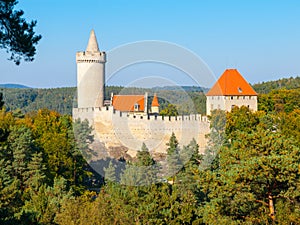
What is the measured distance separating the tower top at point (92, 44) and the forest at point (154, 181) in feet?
19.2

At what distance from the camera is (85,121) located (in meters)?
25.3

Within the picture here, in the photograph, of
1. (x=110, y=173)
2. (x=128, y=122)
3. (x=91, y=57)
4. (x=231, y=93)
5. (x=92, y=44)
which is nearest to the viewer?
(x=110, y=173)

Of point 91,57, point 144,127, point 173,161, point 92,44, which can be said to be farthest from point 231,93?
point 173,161

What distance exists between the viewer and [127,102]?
94.3ft

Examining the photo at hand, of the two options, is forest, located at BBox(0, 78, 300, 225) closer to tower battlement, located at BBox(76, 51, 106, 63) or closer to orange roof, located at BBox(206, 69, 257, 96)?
tower battlement, located at BBox(76, 51, 106, 63)

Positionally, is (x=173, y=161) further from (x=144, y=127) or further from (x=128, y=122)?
(x=128, y=122)

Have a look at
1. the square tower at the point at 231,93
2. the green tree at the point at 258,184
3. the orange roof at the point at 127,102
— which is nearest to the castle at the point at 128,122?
the orange roof at the point at 127,102

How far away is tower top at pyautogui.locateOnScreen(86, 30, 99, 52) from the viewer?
31.2 m

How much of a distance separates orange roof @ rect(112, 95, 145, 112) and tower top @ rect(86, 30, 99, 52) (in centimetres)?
318

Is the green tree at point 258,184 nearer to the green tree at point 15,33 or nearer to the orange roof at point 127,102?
the green tree at point 15,33

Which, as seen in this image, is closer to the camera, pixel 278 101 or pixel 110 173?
pixel 110 173

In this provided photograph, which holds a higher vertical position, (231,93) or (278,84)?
(278,84)

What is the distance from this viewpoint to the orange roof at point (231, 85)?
3719cm

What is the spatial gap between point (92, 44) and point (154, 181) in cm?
1520
